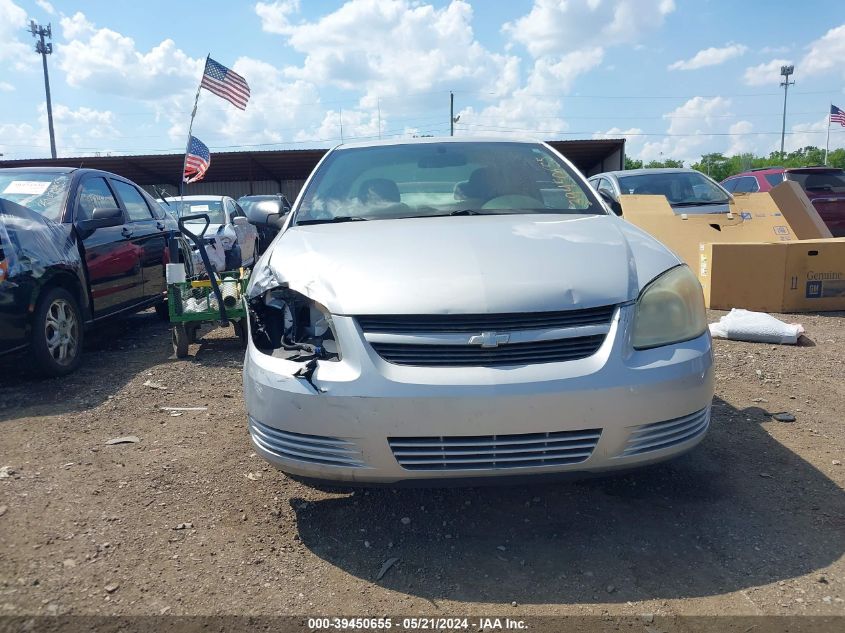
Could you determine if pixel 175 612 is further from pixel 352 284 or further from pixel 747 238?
pixel 747 238

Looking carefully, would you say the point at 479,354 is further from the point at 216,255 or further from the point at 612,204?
the point at 216,255

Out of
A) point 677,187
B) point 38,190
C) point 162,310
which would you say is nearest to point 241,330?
point 38,190

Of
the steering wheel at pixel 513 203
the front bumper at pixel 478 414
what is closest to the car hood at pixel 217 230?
the steering wheel at pixel 513 203

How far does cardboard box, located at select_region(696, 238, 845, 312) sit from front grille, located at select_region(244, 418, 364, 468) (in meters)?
5.13

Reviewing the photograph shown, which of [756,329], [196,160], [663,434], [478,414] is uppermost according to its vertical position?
[196,160]

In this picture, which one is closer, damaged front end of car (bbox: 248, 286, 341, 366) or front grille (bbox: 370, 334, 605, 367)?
front grille (bbox: 370, 334, 605, 367)

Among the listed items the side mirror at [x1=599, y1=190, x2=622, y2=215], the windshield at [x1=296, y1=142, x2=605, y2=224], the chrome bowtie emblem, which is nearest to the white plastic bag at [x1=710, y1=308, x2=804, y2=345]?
the side mirror at [x1=599, y1=190, x2=622, y2=215]

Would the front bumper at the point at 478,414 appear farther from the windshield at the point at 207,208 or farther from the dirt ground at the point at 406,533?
the windshield at the point at 207,208

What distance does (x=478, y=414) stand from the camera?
86.7 inches

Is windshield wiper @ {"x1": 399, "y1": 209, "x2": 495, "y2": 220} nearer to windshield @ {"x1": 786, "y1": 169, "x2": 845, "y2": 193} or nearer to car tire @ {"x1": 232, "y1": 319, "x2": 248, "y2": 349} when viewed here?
car tire @ {"x1": 232, "y1": 319, "x2": 248, "y2": 349}

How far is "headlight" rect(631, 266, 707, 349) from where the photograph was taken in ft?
7.98

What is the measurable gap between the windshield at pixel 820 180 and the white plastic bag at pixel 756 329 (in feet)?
26.6

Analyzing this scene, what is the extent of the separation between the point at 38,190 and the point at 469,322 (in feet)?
15.2

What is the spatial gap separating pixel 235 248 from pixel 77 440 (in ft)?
18.8
